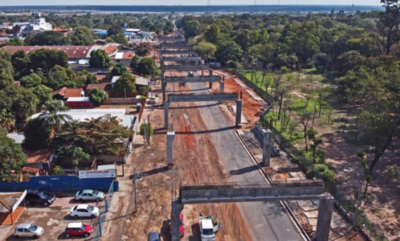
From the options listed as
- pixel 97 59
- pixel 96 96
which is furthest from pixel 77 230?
pixel 97 59

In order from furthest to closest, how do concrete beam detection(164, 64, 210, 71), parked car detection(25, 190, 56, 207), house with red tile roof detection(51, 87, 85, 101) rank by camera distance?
concrete beam detection(164, 64, 210, 71) < house with red tile roof detection(51, 87, 85, 101) < parked car detection(25, 190, 56, 207)

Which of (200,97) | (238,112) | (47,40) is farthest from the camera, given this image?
(47,40)

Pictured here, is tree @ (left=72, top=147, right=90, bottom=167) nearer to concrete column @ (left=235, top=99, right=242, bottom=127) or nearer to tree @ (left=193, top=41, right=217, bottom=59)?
concrete column @ (left=235, top=99, right=242, bottom=127)

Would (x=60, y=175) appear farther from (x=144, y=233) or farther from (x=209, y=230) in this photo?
(x=209, y=230)

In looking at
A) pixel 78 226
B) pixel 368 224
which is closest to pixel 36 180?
pixel 78 226

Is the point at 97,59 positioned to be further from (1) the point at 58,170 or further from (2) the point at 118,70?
(1) the point at 58,170

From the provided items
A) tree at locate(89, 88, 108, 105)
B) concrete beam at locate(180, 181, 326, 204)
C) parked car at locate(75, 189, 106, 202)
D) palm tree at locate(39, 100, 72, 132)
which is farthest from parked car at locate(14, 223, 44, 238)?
tree at locate(89, 88, 108, 105)
